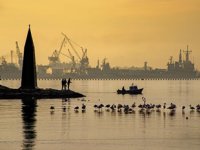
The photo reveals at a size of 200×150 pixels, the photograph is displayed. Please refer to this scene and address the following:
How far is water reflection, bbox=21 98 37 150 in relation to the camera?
160ft

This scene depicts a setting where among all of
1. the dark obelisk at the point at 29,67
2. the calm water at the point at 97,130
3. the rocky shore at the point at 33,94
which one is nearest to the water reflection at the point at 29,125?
the calm water at the point at 97,130

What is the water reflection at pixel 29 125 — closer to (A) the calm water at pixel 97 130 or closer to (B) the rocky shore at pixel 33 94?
(A) the calm water at pixel 97 130

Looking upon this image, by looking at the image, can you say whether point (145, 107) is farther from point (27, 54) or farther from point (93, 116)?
point (27, 54)

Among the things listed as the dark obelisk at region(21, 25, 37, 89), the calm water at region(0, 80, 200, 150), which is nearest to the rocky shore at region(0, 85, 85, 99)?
the dark obelisk at region(21, 25, 37, 89)

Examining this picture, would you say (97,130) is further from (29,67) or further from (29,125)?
(29,67)

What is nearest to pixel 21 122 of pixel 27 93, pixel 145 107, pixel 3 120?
pixel 3 120

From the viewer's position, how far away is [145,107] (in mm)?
80250

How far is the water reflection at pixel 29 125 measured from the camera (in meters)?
48.9

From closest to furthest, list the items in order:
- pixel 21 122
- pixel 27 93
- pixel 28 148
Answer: pixel 28 148 → pixel 21 122 → pixel 27 93

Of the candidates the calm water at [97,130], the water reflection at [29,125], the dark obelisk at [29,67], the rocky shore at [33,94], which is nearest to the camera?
the calm water at [97,130]

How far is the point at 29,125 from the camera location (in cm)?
6078

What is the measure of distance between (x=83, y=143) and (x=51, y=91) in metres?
65.4

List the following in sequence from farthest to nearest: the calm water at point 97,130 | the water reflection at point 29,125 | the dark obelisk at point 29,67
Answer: the dark obelisk at point 29,67 < the water reflection at point 29,125 < the calm water at point 97,130

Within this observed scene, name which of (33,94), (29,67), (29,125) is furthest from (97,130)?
(29,67)
